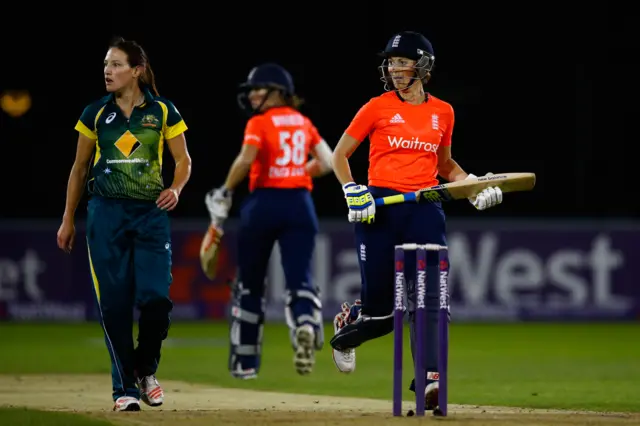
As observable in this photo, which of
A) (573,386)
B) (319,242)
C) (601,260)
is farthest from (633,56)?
(573,386)

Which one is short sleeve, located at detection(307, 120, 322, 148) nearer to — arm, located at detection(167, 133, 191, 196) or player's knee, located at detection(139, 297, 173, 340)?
arm, located at detection(167, 133, 191, 196)

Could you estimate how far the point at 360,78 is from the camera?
2377 cm

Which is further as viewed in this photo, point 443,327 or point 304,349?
point 304,349

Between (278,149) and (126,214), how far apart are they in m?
2.60

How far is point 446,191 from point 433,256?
409 millimetres

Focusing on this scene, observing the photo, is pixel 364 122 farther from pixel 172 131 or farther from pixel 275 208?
pixel 275 208

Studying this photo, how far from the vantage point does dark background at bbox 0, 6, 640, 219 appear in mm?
22375

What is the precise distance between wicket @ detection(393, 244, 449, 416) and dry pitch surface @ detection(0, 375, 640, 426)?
5.6 inches

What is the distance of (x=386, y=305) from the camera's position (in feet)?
27.1

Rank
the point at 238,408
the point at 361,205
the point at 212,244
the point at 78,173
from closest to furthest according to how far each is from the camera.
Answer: the point at 361,205, the point at 78,173, the point at 238,408, the point at 212,244

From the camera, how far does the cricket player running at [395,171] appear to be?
319 inches

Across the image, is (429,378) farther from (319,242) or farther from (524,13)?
(524,13)

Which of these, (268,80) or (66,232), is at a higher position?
(268,80)

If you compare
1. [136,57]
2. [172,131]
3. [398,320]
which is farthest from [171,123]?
[398,320]
